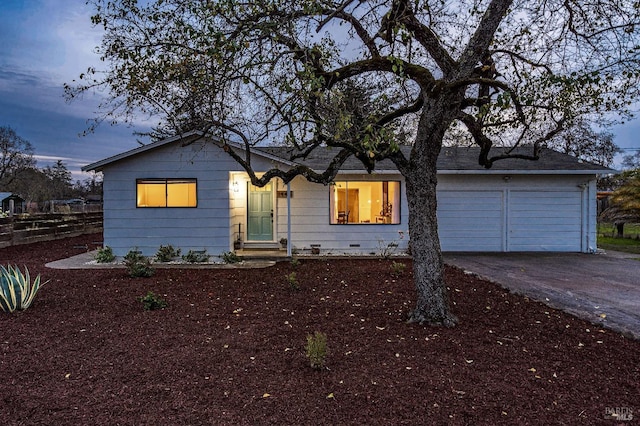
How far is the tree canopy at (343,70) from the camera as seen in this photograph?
181 inches

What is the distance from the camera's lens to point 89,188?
48.6m

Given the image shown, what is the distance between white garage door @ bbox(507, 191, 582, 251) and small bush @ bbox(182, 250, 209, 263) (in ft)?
30.4

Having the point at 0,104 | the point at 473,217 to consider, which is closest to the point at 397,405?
the point at 473,217

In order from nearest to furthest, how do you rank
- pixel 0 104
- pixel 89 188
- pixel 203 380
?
pixel 203 380 < pixel 0 104 < pixel 89 188

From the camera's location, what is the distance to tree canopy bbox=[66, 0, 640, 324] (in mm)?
4598

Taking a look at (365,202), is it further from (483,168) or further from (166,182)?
(166,182)

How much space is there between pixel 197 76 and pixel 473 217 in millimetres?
9822

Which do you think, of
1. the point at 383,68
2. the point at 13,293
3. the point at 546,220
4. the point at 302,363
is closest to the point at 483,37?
the point at 383,68

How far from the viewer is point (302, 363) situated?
12.1 feet

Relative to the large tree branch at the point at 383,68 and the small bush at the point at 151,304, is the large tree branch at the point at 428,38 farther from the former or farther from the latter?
the small bush at the point at 151,304

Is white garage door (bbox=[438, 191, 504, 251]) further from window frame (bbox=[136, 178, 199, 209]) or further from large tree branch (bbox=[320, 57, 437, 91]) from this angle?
large tree branch (bbox=[320, 57, 437, 91])

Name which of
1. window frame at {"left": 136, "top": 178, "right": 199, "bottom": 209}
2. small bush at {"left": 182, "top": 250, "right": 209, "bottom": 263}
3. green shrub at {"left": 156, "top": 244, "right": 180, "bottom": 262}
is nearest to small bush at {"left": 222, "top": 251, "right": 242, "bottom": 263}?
small bush at {"left": 182, "top": 250, "right": 209, "bottom": 263}

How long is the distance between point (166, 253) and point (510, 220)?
33.9 ft

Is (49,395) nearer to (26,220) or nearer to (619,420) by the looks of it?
(619,420)
